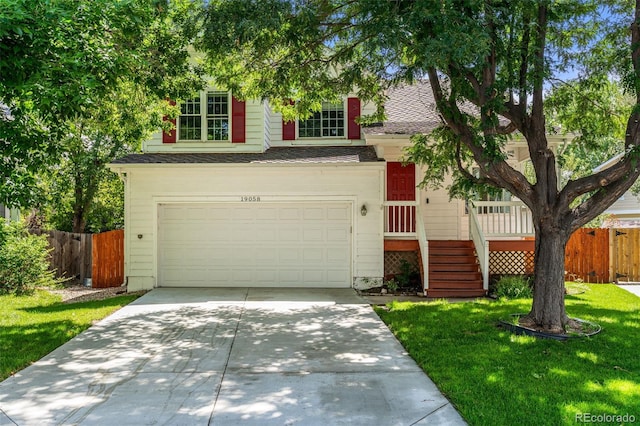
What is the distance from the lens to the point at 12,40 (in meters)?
5.70

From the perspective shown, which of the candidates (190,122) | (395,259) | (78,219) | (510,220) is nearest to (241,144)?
(190,122)

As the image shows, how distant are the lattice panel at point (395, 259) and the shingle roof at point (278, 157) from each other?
2645mm

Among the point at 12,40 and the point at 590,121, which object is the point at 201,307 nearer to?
the point at 12,40

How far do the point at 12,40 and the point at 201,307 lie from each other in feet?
18.6

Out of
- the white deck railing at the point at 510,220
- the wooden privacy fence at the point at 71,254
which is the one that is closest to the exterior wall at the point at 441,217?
the white deck railing at the point at 510,220

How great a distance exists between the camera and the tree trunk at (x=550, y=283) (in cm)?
698

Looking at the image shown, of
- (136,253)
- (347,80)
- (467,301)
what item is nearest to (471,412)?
(347,80)

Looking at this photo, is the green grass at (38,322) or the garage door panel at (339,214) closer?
the green grass at (38,322)

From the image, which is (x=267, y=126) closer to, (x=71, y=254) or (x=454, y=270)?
(x=454, y=270)

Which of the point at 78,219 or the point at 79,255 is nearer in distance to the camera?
the point at 79,255

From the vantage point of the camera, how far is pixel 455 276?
448 inches

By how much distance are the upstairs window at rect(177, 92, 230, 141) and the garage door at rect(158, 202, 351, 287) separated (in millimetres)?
2139

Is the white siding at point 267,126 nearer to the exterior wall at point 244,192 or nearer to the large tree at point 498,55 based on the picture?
the exterior wall at point 244,192

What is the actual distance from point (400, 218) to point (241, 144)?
15.6 ft
